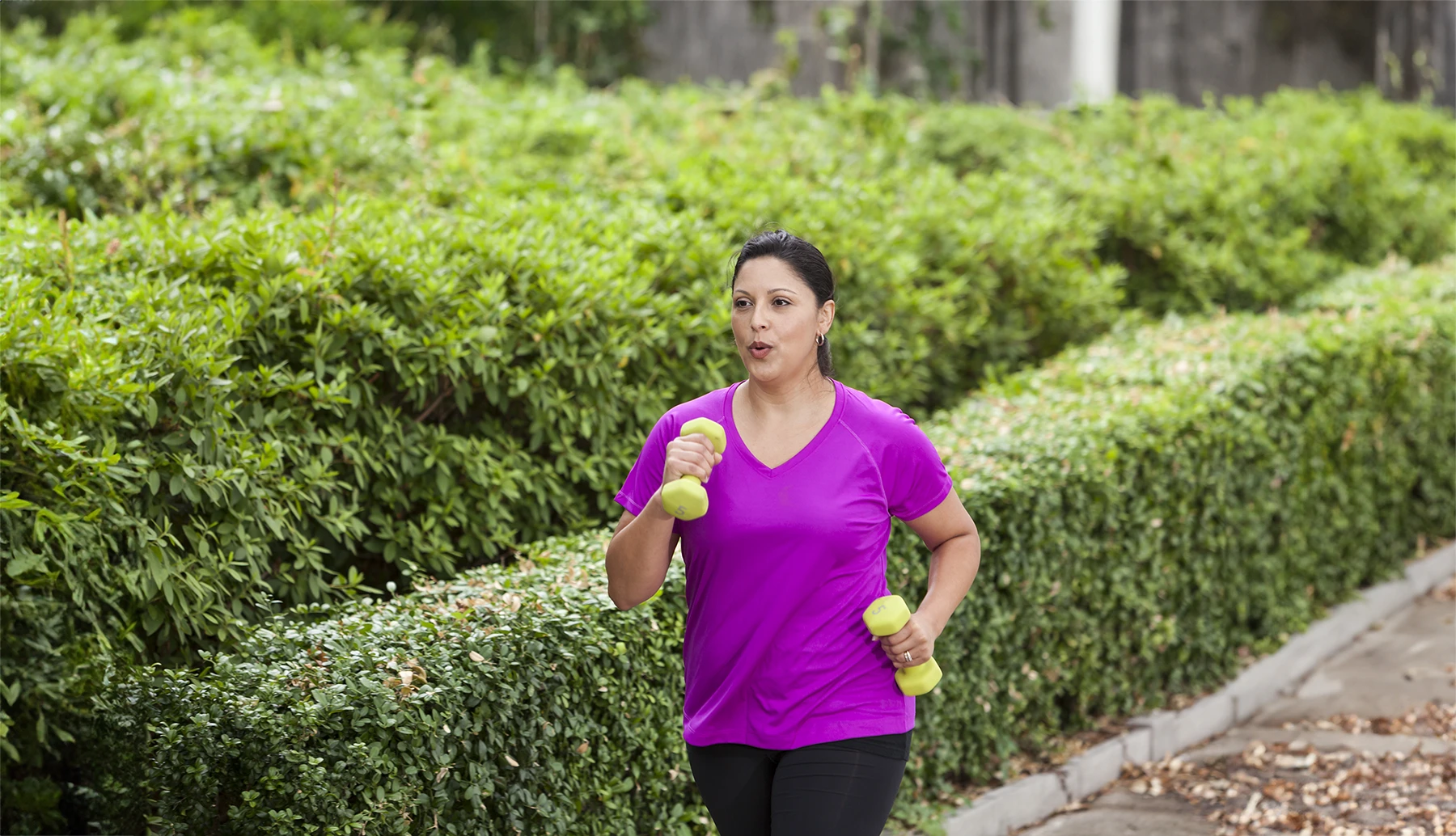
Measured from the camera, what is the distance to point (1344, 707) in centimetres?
630

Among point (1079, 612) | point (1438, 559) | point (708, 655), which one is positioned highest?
point (708, 655)

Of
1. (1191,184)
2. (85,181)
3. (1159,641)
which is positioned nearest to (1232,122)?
(1191,184)

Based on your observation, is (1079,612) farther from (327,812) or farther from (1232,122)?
(1232,122)

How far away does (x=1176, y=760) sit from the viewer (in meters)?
5.77

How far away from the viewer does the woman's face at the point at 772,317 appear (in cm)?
283

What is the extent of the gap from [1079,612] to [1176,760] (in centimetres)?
83

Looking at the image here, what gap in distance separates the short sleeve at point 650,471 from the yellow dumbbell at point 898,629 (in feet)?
1.67

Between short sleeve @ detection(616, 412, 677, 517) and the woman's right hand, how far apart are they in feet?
0.73

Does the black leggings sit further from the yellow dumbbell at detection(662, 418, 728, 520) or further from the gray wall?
the gray wall

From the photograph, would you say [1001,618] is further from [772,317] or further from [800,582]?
[772,317]

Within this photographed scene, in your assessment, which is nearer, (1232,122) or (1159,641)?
(1159,641)

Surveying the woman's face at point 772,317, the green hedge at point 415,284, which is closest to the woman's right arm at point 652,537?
the woman's face at point 772,317

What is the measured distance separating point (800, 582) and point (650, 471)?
395 millimetres

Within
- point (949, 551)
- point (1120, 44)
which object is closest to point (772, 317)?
point (949, 551)
